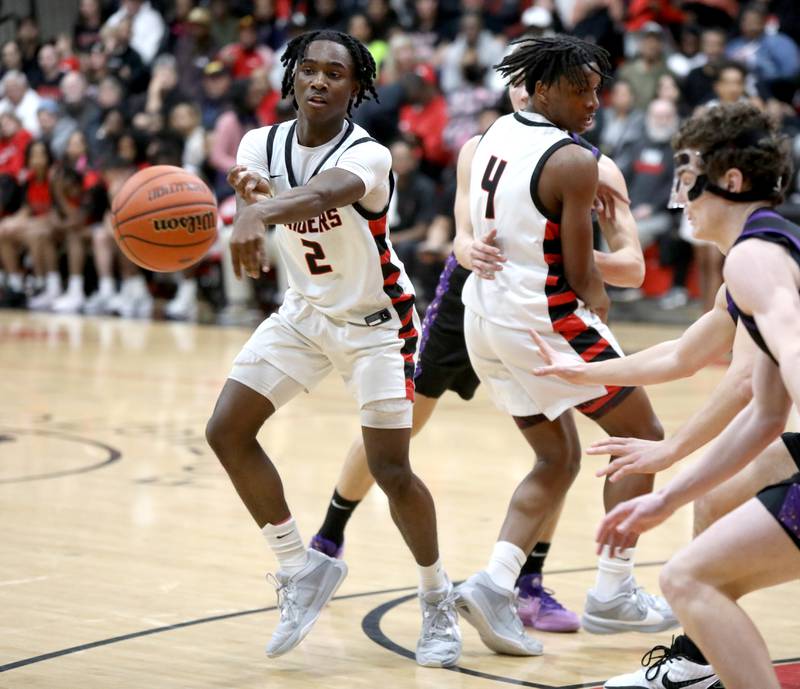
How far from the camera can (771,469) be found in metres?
3.86

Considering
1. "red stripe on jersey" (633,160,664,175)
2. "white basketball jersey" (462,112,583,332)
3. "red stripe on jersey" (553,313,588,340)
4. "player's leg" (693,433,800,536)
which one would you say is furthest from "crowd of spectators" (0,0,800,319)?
"player's leg" (693,433,800,536)

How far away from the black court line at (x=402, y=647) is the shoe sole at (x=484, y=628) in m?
0.15

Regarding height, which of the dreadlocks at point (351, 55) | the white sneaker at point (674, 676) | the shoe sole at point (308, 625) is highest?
the dreadlocks at point (351, 55)

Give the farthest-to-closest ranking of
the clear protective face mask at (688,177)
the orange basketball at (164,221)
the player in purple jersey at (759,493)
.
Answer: the orange basketball at (164,221) < the clear protective face mask at (688,177) < the player in purple jersey at (759,493)

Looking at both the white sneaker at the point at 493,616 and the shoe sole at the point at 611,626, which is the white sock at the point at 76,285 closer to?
the shoe sole at the point at 611,626

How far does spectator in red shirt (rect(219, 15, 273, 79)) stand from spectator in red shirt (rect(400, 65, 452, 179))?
8.90ft

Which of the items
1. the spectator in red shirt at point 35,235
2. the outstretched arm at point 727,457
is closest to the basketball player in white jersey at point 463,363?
the outstretched arm at point 727,457

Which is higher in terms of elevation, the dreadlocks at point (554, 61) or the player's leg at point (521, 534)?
the dreadlocks at point (554, 61)

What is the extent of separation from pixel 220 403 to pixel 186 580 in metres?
1.00

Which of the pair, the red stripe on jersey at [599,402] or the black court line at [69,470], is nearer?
the red stripe on jersey at [599,402]

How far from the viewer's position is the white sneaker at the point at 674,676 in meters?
3.86

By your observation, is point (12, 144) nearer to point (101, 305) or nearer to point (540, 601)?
point (101, 305)

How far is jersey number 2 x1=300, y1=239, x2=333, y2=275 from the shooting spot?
4.44 m

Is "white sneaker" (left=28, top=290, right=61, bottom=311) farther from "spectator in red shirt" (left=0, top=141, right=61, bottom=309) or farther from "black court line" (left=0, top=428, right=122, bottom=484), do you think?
"black court line" (left=0, top=428, right=122, bottom=484)
